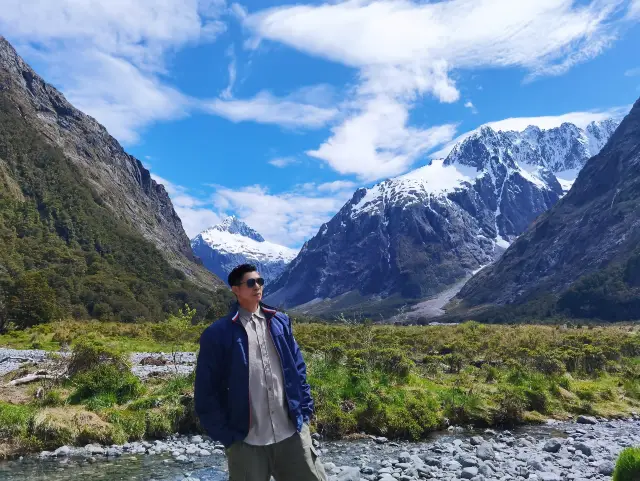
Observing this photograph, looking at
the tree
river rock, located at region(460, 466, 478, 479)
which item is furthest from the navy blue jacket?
the tree

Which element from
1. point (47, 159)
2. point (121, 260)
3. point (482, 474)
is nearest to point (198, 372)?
point (482, 474)

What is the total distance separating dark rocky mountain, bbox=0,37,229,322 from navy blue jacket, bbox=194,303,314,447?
40287 mm

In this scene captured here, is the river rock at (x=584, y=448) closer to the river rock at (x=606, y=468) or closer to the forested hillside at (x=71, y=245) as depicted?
the river rock at (x=606, y=468)

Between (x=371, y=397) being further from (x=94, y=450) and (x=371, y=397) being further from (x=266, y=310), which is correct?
(x=266, y=310)

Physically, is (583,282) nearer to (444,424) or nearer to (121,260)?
(121,260)

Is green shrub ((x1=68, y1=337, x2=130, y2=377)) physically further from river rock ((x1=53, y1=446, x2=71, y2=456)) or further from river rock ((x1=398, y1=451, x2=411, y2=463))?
river rock ((x1=398, y1=451, x2=411, y2=463))

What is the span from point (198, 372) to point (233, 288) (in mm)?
977

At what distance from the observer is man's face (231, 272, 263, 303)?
5566mm

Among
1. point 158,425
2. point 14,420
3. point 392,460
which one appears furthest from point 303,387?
point 14,420

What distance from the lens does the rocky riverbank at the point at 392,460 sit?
10.8 m

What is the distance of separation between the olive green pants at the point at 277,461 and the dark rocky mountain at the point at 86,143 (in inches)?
5605

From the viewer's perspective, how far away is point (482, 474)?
1092 cm

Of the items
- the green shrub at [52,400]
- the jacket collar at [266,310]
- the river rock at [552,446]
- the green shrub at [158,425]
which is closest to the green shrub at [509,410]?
the river rock at [552,446]

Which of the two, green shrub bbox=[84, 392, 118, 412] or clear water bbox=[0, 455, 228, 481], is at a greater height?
green shrub bbox=[84, 392, 118, 412]
